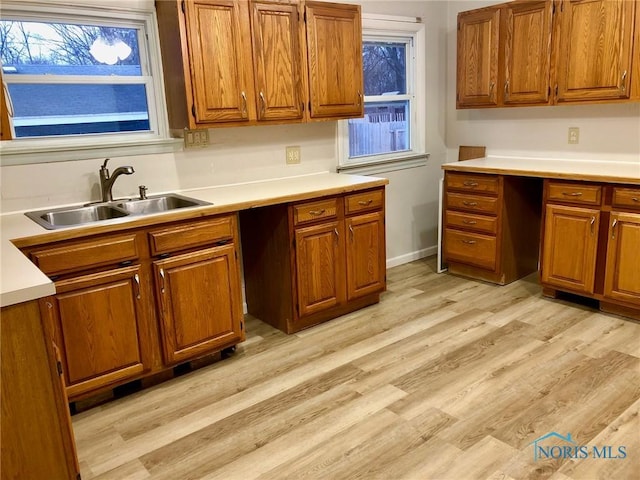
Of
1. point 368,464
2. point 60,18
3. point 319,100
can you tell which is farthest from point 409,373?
point 60,18

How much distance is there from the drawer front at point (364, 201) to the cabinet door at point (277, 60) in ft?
2.04

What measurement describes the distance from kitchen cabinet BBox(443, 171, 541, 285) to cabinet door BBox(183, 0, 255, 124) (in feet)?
5.77

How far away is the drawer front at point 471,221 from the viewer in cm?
370

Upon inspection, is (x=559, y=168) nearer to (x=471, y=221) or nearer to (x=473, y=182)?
(x=473, y=182)

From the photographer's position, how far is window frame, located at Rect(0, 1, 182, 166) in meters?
2.57

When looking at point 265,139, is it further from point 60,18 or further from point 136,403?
point 136,403

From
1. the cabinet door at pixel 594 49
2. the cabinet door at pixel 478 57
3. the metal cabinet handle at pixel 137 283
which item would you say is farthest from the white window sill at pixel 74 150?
the cabinet door at pixel 594 49

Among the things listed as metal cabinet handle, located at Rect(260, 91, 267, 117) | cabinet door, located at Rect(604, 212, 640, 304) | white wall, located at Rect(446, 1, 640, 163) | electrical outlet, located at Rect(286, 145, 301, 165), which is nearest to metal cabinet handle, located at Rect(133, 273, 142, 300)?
metal cabinet handle, located at Rect(260, 91, 267, 117)

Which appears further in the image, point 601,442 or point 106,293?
→ point 106,293

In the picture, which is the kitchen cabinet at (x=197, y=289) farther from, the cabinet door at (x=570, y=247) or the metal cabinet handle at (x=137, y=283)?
the cabinet door at (x=570, y=247)

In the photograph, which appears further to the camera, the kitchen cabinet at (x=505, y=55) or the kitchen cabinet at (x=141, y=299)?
the kitchen cabinet at (x=505, y=55)

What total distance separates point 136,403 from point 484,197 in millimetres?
2636

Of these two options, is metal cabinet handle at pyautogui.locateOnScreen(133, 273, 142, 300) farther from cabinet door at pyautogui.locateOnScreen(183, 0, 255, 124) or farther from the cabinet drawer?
cabinet door at pyautogui.locateOnScreen(183, 0, 255, 124)

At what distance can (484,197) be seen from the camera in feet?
12.2
